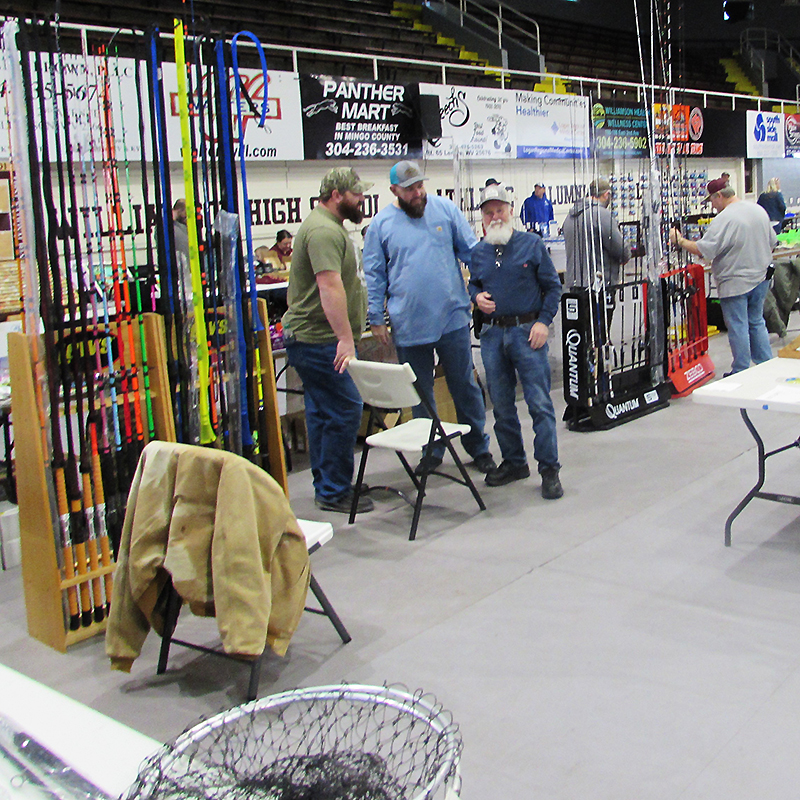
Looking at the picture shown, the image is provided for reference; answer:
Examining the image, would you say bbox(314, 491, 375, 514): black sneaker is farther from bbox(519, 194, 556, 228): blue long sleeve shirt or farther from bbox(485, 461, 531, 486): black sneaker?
bbox(519, 194, 556, 228): blue long sleeve shirt

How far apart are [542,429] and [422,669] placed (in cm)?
174

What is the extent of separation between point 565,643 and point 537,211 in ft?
23.4

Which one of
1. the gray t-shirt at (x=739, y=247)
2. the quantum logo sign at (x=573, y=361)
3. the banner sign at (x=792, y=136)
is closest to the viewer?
the quantum logo sign at (x=573, y=361)

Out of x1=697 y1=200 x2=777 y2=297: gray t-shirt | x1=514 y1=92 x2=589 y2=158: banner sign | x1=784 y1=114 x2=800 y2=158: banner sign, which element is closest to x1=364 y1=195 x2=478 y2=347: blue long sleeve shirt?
x1=697 y1=200 x2=777 y2=297: gray t-shirt

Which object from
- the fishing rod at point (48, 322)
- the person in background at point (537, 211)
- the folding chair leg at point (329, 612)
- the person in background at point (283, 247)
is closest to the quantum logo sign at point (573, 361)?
the person in background at point (283, 247)

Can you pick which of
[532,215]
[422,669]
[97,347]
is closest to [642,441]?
[422,669]

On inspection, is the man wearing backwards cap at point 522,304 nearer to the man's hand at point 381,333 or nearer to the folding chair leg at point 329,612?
the man's hand at point 381,333

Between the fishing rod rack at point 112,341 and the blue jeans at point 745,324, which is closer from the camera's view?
the fishing rod rack at point 112,341

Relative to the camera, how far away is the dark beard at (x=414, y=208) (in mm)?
4203

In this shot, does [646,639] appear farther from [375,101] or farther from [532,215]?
[532,215]

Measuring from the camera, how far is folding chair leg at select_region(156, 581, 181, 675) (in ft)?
8.30

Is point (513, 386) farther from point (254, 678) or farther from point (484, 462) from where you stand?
point (254, 678)

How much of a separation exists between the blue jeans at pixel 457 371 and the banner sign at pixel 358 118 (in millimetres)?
3304

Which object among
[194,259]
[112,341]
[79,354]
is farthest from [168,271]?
[79,354]
